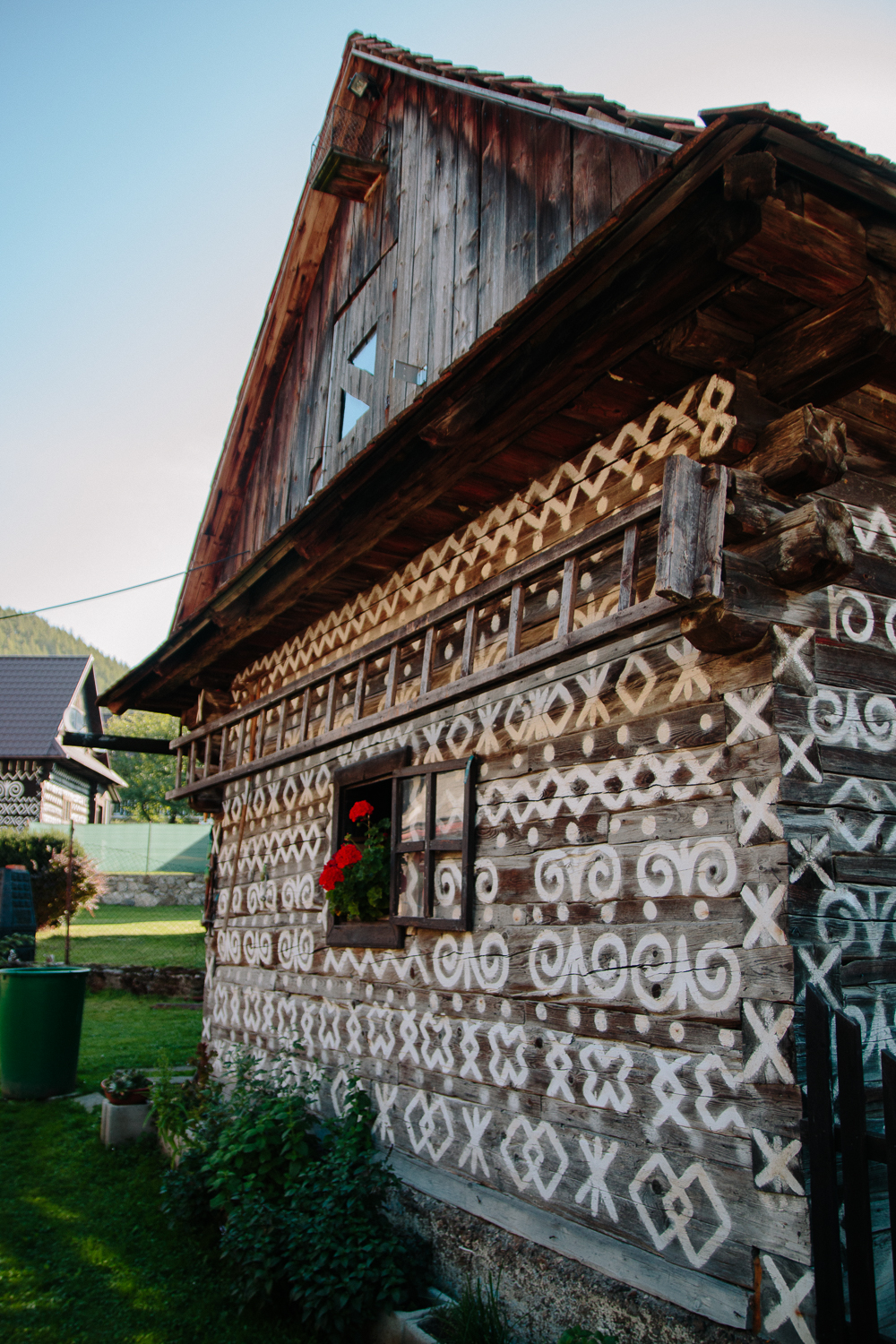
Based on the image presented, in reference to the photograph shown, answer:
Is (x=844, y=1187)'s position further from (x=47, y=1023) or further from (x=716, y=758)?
(x=47, y=1023)

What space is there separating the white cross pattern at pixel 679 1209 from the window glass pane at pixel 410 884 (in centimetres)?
198

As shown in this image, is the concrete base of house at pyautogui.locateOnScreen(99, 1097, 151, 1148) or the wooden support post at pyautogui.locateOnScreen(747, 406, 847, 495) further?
the concrete base of house at pyautogui.locateOnScreen(99, 1097, 151, 1148)

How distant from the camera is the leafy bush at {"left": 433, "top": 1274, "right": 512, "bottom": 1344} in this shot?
369 cm

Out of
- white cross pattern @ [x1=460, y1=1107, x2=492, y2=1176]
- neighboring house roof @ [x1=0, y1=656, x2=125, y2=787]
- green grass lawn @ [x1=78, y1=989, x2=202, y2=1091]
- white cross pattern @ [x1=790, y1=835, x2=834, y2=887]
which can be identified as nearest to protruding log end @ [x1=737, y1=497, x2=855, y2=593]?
white cross pattern @ [x1=790, y1=835, x2=834, y2=887]

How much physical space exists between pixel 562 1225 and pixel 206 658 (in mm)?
5688

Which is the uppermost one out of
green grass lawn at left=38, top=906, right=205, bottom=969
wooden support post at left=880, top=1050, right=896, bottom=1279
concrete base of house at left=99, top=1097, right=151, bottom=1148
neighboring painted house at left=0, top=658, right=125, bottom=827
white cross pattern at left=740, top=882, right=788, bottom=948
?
neighboring painted house at left=0, top=658, right=125, bottom=827

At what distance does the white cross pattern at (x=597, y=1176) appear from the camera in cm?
353

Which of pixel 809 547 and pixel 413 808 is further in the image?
pixel 413 808

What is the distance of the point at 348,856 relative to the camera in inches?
216

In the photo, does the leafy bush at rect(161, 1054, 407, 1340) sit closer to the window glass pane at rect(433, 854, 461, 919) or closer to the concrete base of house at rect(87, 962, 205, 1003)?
the window glass pane at rect(433, 854, 461, 919)

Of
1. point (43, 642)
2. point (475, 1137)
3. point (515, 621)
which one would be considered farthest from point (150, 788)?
point (43, 642)

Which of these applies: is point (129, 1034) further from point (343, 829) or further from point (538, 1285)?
point (538, 1285)

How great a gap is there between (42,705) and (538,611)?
84.8 ft

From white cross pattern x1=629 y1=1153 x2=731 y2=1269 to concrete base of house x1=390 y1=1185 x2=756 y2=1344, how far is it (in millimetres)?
202
